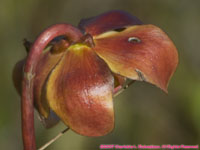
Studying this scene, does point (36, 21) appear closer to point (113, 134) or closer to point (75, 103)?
point (113, 134)

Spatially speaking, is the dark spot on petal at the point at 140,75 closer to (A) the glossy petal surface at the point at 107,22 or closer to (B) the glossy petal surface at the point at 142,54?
(B) the glossy petal surface at the point at 142,54

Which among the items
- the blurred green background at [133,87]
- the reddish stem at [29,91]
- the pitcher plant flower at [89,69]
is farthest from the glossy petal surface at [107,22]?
the blurred green background at [133,87]

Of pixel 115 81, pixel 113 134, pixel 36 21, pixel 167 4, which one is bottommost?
pixel 113 134

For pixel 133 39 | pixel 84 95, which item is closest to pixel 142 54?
pixel 133 39

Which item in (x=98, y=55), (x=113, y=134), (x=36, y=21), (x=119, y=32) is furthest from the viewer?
(x=36, y=21)

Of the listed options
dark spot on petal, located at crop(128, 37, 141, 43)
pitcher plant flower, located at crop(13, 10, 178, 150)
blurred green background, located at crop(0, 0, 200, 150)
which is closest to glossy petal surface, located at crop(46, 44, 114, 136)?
pitcher plant flower, located at crop(13, 10, 178, 150)

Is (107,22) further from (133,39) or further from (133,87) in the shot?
(133,87)

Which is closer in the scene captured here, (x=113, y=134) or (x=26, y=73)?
(x=26, y=73)

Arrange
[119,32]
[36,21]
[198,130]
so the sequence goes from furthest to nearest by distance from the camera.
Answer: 1. [36,21]
2. [198,130]
3. [119,32]

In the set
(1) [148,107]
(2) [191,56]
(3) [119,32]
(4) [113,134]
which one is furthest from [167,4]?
(3) [119,32]
